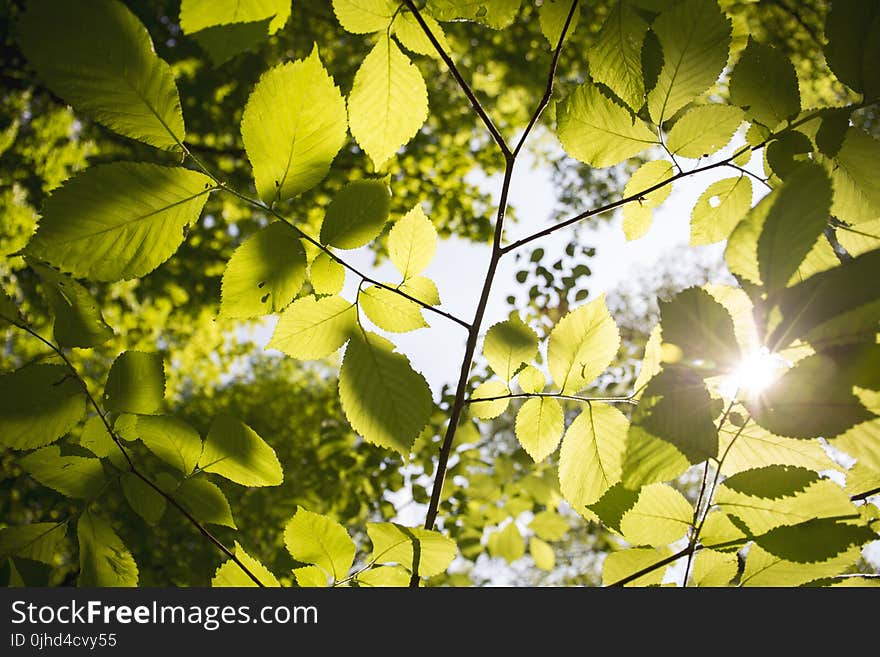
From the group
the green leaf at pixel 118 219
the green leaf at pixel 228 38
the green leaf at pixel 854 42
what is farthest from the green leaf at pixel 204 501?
the green leaf at pixel 854 42

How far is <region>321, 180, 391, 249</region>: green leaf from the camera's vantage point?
0.75 m

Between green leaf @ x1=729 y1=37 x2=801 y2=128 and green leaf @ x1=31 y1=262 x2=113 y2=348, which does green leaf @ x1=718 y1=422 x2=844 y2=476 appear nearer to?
green leaf @ x1=729 y1=37 x2=801 y2=128

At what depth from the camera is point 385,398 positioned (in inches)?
27.6

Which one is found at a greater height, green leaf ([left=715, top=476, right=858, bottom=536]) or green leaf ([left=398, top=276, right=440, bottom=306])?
green leaf ([left=398, top=276, right=440, bottom=306])

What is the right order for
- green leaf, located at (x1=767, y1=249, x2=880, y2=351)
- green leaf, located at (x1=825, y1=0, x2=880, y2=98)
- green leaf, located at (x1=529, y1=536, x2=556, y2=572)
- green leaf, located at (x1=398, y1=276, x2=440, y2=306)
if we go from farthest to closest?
green leaf, located at (x1=529, y1=536, x2=556, y2=572) → green leaf, located at (x1=398, y1=276, x2=440, y2=306) → green leaf, located at (x1=825, y1=0, x2=880, y2=98) → green leaf, located at (x1=767, y1=249, x2=880, y2=351)

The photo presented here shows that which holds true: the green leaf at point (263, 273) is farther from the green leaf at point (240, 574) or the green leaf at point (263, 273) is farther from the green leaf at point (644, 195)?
the green leaf at point (644, 195)

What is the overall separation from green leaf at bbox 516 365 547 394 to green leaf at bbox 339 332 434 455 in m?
0.33

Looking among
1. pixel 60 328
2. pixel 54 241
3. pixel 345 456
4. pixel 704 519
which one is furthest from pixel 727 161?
pixel 345 456

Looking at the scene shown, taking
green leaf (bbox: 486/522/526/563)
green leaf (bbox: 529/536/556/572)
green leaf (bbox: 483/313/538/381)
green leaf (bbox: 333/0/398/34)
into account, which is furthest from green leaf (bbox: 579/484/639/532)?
green leaf (bbox: 529/536/556/572)

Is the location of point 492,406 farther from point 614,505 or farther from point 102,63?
point 102,63

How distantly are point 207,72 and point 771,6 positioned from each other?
225 inches

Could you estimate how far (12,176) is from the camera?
4535 millimetres

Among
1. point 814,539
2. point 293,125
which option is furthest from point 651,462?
point 293,125

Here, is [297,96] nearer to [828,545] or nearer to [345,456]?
[828,545]
